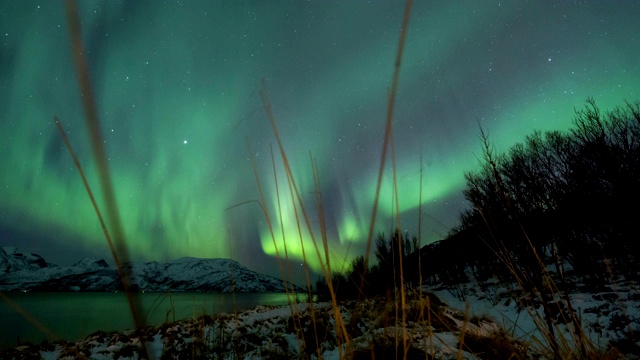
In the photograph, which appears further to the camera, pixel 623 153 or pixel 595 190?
pixel 595 190

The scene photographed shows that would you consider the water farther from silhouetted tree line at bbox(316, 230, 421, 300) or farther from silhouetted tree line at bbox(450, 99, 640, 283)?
silhouetted tree line at bbox(450, 99, 640, 283)

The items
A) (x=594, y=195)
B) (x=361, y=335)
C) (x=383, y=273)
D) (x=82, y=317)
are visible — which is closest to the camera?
(x=383, y=273)

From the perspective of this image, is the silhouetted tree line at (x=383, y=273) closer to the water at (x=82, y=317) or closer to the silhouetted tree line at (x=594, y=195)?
the water at (x=82, y=317)

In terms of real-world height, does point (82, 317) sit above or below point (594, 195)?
below

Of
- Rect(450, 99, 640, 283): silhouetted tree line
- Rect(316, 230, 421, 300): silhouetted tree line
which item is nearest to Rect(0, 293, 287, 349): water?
Rect(316, 230, 421, 300): silhouetted tree line

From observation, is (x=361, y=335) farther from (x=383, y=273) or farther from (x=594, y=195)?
(x=594, y=195)

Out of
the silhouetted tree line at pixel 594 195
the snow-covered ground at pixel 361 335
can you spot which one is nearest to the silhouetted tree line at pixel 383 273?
the snow-covered ground at pixel 361 335

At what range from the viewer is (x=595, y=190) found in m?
15.2

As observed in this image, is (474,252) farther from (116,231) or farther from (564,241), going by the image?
(116,231)

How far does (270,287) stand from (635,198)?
193 metres

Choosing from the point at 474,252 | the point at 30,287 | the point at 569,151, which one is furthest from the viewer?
the point at 30,287

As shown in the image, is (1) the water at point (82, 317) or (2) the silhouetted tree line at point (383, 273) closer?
(2) the silhouetted tree line at point (383, 273)

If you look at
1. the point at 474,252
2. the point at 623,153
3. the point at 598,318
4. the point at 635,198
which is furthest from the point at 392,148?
the point at 474,252

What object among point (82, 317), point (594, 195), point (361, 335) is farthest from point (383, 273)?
point (82, 317)
